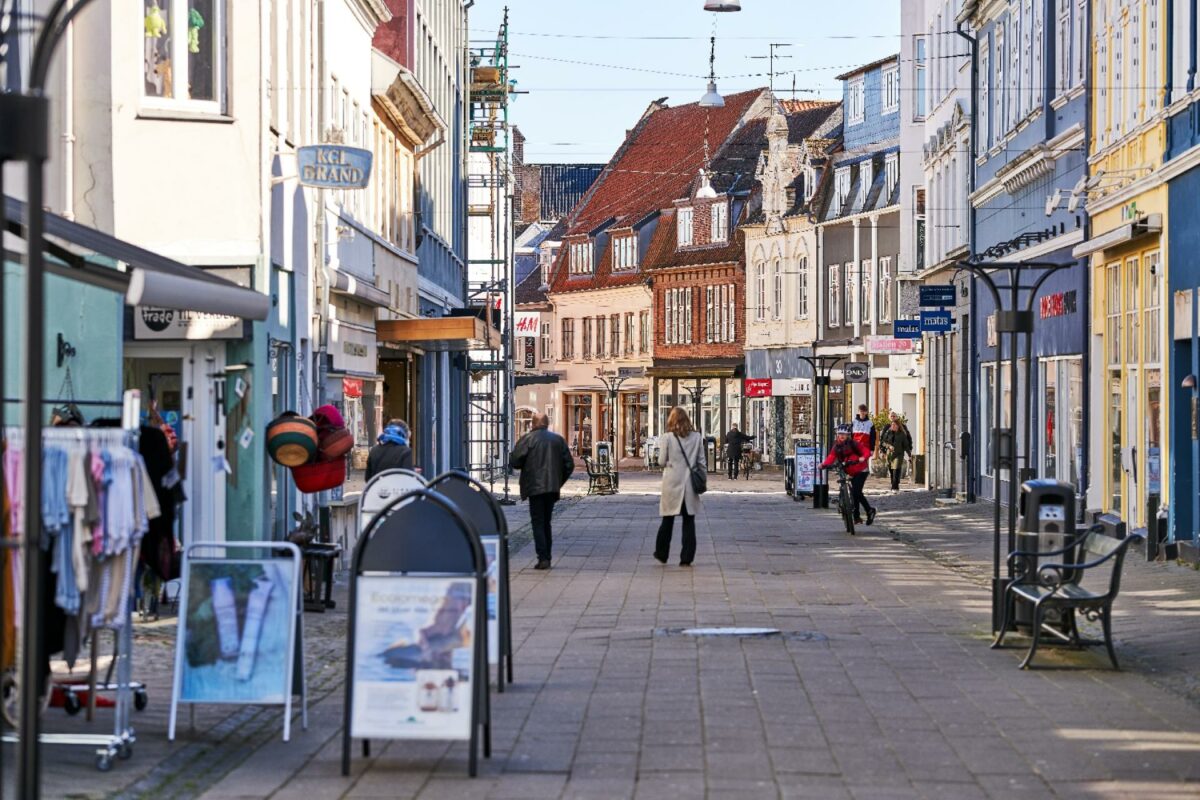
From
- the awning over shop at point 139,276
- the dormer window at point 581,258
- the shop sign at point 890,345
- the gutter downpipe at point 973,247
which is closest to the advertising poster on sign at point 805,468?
the gutter downpipe at point 973,247

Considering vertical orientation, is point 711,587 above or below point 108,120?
below

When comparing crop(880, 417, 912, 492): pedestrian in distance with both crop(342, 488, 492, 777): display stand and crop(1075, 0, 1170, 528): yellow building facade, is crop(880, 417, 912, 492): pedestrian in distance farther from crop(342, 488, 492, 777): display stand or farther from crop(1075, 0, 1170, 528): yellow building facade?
crop(342, 488, 492, 777): display stand

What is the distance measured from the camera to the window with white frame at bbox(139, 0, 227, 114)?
1923 cm

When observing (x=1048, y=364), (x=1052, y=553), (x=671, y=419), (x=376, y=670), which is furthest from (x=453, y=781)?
(x=1048, y=364)

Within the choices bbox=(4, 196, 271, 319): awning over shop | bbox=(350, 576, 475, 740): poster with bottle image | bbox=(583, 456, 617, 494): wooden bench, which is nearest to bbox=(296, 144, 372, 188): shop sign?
bbox=(4, 196, 271, 319): awning over shop

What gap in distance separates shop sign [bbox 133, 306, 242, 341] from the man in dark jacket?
4.86 meters

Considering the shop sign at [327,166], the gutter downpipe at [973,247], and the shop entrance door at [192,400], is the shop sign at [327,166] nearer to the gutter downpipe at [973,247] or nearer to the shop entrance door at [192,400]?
the shop entrance door at [192,400]

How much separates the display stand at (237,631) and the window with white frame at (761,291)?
68.7 m

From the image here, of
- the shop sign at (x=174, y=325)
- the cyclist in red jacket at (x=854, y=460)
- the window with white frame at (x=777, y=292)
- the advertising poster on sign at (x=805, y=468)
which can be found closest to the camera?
the shop sign at (x=174, y=325)

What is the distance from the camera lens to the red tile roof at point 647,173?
88562 millimetres

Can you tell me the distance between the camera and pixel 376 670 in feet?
31.4

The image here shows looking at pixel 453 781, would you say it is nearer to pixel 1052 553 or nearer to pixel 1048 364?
pixel 1052 553

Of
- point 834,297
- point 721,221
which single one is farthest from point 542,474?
point 721,221

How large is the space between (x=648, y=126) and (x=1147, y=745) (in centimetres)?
8601
